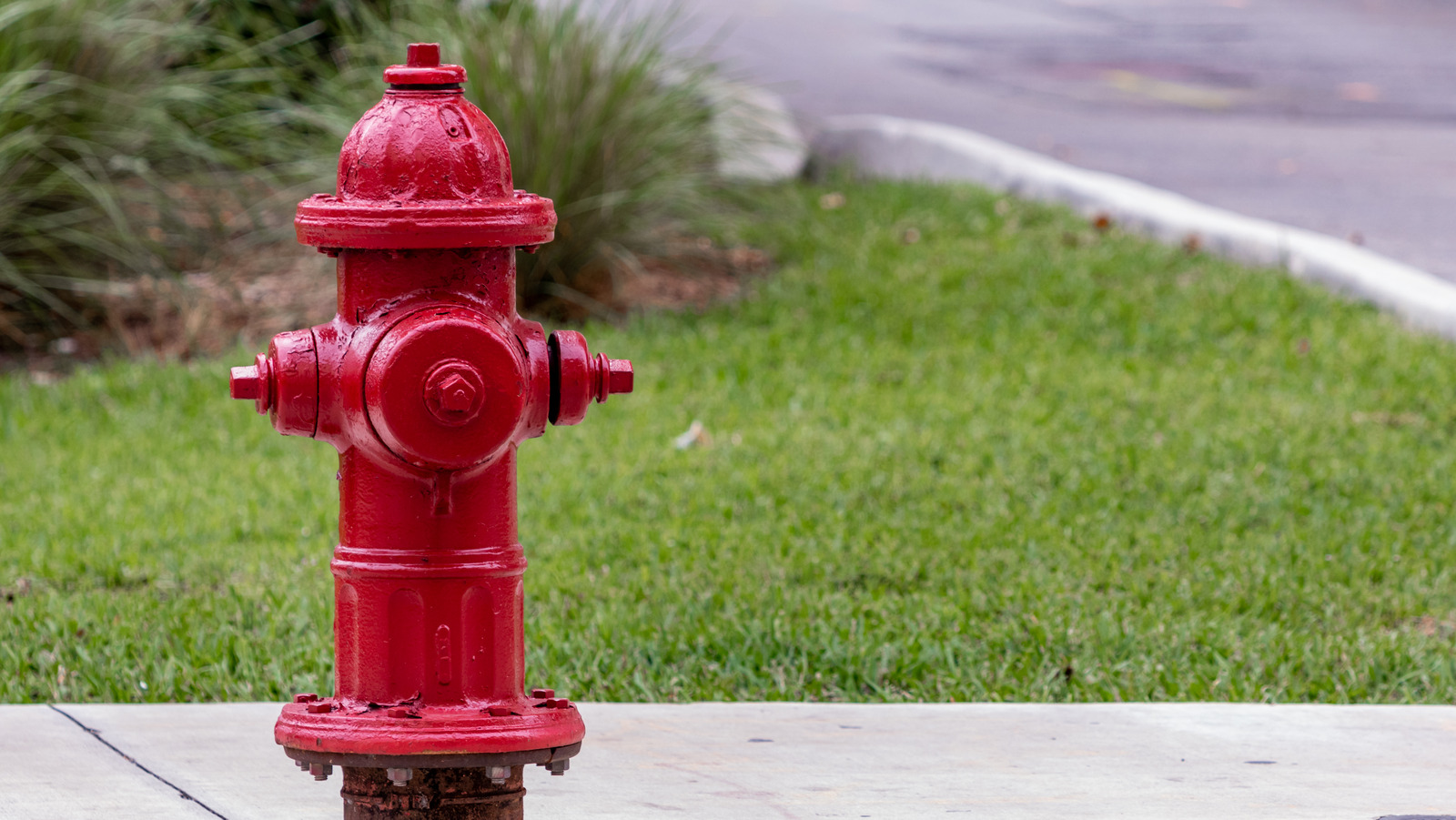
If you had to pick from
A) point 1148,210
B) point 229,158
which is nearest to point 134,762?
point 229,158

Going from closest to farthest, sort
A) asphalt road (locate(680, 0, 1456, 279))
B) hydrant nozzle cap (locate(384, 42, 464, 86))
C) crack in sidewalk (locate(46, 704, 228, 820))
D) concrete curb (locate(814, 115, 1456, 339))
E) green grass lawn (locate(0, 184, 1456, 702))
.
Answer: hydrant nozzle cap (locate(384, 42, 464, 86)), crack in sidewalk (locate(46, 704, 228, 820)), green grass lawn (locate(0, 184, 1456, 702)), concrete curb (locate(814, 115, 1456, 339)), asphalt road (locate(680, 0, 1456, 279))

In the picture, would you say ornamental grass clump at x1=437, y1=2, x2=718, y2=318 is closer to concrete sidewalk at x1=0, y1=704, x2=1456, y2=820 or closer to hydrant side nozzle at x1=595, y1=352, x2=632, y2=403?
concrete sidewalk at x1=0, y1=704, x2=1456, y2=820

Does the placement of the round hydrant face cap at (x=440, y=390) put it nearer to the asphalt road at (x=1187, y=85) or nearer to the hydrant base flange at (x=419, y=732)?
the hydrant base flange at (x=419, y=732)

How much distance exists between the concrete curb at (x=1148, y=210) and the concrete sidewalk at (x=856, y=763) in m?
4.23

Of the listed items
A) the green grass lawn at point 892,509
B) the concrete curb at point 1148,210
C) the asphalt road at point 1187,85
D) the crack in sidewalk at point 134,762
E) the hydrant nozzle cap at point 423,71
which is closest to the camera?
the hydrant nozzle cap at point 423,71

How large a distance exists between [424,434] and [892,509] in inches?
113

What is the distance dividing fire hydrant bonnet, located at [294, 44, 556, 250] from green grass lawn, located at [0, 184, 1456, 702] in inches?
59.5

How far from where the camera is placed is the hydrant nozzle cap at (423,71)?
2.29 m

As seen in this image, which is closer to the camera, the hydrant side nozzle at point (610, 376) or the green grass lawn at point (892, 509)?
the hydrant side nozzle at point (610, 376)

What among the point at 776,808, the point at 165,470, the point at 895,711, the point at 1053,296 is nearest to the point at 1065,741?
the point at 895,711

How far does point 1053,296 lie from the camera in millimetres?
7438

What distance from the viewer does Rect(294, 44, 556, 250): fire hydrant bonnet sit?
7.25 ft

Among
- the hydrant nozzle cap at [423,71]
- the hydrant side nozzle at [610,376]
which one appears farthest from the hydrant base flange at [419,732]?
the hydrant nozzle cap at [423,71]

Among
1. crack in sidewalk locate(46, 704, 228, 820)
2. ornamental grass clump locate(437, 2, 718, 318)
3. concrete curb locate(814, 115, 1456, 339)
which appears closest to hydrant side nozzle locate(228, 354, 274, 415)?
crack in sidewalk locate(46, 704, 228, 820)
